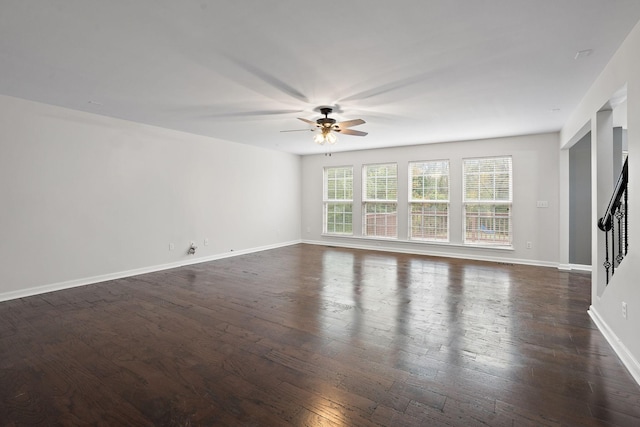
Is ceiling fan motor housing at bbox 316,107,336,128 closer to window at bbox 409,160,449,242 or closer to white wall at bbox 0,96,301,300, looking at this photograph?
white wall at bbox 0,96,301,300

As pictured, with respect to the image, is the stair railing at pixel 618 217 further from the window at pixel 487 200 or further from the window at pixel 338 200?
the window at pixel 338 200

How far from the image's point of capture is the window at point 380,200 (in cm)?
747

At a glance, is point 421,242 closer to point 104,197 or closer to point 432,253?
point 432,253

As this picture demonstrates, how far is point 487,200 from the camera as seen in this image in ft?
20.9

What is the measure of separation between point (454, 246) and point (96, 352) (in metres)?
6.32

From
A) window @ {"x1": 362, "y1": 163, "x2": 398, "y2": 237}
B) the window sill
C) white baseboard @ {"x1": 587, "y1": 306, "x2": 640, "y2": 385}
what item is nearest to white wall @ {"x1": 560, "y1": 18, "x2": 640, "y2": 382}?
white baseboard @ {"x1": 587, "y1": 306, "x2": 640, "y2": 385}

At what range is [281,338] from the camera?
2.78 m

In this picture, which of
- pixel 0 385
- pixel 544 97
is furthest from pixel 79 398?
pixel 544 97

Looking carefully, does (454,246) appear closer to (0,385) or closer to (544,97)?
(544,97)

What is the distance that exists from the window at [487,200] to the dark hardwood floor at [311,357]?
199cm

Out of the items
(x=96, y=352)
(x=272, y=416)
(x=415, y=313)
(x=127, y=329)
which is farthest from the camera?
(x=415, y=313)

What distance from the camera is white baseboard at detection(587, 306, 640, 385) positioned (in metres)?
2.16

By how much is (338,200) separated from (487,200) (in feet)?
11.7

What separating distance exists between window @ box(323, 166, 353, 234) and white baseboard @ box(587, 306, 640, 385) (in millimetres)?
5500
